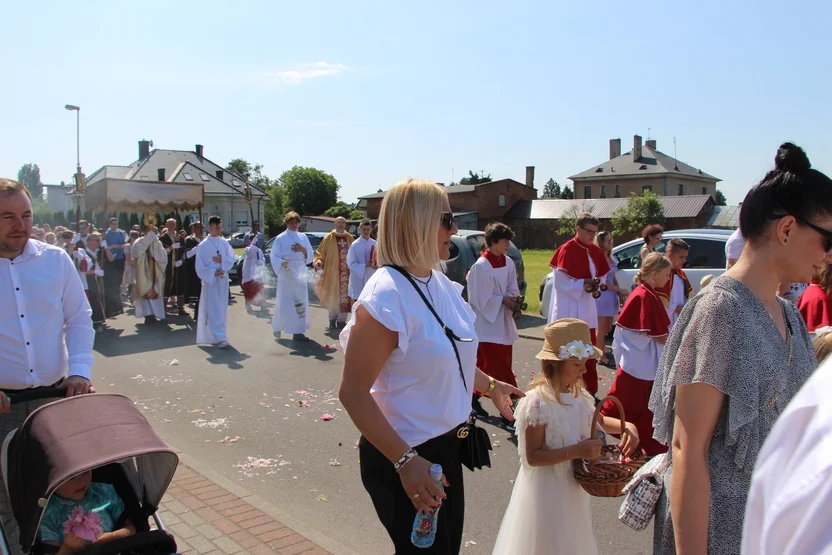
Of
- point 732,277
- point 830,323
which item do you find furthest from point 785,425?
point 830,323

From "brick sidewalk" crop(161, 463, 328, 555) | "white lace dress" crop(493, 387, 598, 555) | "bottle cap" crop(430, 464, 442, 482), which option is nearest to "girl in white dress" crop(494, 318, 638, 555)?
"white lace dress" crop(493, 387, 598, 555)

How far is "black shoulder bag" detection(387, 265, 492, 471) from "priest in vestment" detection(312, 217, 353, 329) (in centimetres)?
1080

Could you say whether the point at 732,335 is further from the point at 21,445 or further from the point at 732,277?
the point at 21,445

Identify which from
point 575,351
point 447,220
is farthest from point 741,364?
point 575,351

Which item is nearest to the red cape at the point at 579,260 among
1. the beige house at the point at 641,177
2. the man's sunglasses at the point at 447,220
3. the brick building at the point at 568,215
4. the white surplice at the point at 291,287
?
the man's sunglasses at the point at 447,220

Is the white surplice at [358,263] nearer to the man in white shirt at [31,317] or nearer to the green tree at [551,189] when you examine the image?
the man in white shirt at [31,317]

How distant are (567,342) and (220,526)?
2630 millimetres

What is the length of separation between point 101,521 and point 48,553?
224 mm

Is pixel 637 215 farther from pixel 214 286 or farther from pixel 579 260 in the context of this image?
pixel 579 260

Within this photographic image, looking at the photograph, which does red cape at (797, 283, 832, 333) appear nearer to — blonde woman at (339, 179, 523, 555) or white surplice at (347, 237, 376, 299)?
blonde woman at (339, 179, 523, 555)

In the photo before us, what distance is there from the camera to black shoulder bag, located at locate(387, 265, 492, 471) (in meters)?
2.55

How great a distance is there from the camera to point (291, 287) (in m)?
12.4

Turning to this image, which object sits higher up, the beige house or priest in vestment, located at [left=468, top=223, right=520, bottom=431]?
the beige house

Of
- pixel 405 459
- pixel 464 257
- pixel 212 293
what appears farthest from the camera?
pixel 464 257
